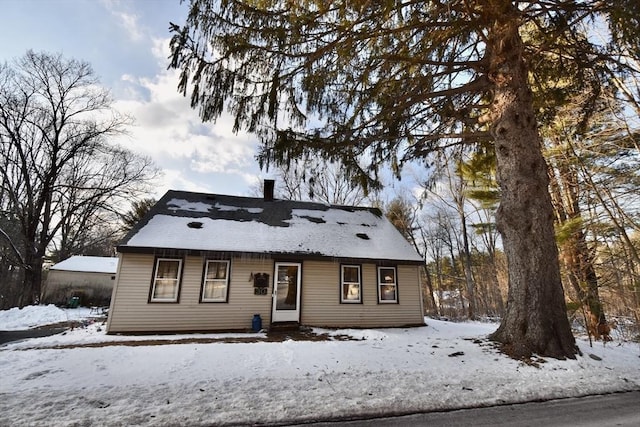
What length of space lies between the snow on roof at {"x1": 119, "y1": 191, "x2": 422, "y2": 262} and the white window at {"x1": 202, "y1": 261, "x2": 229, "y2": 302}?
71 cm

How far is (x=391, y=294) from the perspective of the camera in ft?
34.3

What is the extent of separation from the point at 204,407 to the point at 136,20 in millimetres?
7709

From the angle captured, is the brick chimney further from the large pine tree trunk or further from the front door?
the large pine tree trunk

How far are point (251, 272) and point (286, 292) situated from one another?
134 centimetres

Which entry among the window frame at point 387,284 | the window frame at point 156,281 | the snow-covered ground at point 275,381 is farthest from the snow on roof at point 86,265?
the window frame at point 387,284

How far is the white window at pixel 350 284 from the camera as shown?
10039mm

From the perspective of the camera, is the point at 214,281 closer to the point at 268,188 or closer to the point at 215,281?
the point at 215,281

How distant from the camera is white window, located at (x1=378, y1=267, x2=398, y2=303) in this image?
1037cm

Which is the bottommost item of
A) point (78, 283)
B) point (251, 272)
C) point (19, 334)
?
point (19, 334)

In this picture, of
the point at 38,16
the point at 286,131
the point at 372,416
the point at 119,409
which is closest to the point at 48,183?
the point at 38,16

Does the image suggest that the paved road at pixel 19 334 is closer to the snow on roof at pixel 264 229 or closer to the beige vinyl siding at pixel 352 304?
the snow on roof at pixel 264 229

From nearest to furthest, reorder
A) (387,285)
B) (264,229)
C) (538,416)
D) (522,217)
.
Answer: (538,416) → (522,217) → (264,229) → (387,285)

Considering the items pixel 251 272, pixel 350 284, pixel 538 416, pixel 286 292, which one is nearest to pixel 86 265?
pixel 251 272

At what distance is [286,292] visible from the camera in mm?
9648
